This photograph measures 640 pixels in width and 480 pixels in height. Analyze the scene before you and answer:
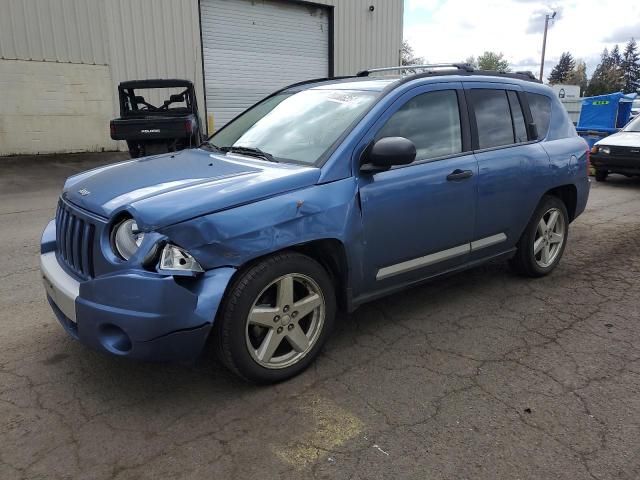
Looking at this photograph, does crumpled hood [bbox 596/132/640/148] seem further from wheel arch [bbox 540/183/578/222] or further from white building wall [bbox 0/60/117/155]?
white building wall [bbox 0/60/117/155]

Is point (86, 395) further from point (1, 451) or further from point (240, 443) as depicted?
point (240, 443)

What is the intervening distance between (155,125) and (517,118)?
742 cm

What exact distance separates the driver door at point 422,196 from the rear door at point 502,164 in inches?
5.4

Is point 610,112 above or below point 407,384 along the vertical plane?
above

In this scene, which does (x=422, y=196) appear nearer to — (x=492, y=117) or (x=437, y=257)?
(x=437, y=257)

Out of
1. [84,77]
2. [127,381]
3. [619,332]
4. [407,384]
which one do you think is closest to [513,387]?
[407,384]

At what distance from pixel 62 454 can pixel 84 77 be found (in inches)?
540

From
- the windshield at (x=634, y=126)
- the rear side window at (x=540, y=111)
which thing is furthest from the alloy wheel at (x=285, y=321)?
the windshield at (x=634, y=126)

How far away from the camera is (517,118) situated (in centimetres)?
447

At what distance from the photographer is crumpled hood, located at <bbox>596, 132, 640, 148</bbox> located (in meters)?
10.8

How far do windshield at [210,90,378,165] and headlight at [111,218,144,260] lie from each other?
109 centimetres

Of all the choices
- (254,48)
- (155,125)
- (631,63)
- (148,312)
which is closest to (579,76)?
(631,63)

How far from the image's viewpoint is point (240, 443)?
2561 millimetres

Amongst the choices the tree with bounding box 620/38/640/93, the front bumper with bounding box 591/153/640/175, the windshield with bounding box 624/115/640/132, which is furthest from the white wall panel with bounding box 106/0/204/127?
the tree with bounding box 620/38/640/93
